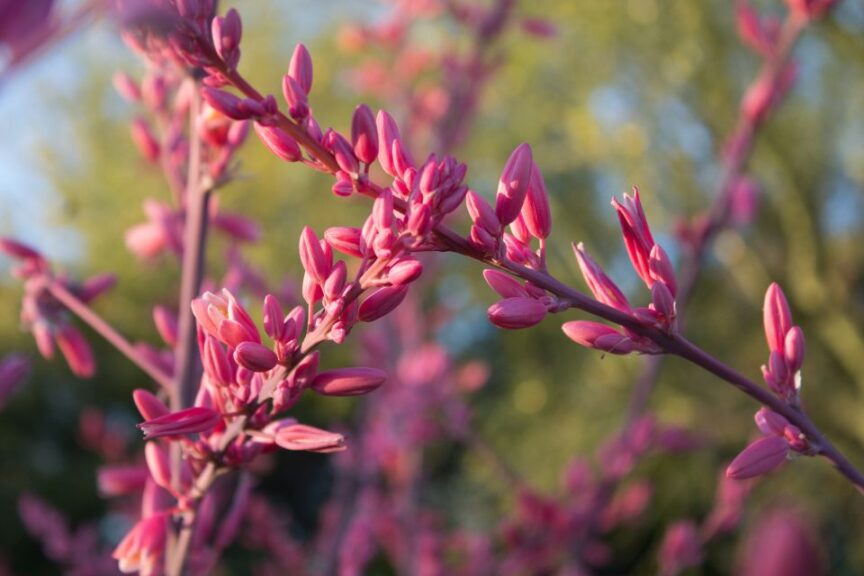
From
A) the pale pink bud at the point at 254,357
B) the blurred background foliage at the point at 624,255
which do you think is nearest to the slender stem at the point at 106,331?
the pale pink bud at the point at 254,357

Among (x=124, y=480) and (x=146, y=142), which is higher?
(x=146, y=142)

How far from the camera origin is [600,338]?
43cm

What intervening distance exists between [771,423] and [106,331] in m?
0.48

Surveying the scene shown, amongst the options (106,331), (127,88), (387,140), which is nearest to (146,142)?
(127,88)

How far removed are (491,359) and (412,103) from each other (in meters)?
3.16

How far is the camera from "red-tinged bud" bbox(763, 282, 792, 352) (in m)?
0.46

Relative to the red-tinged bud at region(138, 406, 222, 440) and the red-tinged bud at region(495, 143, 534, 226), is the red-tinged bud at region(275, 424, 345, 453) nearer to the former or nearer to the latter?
the red-tinged bud at region(138, 406, 222, 440)

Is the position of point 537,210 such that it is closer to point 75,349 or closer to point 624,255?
point 75,349

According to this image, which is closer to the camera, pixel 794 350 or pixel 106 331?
pixel 794 350

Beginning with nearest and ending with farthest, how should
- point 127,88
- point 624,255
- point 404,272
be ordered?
point 404,272 < point 127,88 < point 624,255

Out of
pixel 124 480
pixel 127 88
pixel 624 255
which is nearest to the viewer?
pixel 124 480

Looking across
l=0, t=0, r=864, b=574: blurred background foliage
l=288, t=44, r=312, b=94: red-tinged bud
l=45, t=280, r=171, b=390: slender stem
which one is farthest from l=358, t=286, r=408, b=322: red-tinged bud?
l=0, t=0, r=864, b=574: blurred background foliage

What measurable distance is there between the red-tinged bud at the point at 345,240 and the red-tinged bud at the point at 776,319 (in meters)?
0.22

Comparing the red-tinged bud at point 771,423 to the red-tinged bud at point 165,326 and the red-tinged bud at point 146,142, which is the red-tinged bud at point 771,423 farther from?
the red-tinged bud at point 146,142
